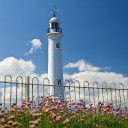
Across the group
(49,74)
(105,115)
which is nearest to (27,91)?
(105,115)

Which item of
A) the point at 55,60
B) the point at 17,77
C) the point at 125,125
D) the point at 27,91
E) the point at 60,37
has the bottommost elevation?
the point at 125,125

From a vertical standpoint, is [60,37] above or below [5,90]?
above

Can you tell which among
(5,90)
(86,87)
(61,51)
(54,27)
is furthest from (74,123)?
(54,27)

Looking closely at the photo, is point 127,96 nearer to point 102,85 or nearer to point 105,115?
point 102,85

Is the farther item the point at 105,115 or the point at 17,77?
the point at 17,77

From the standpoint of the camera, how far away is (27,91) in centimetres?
807

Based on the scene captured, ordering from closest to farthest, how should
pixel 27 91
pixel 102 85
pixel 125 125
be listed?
1. pixel 125 125
2. pixel 27 91
3. pixel 102 85

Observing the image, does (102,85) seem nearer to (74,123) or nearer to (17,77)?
(17,77)

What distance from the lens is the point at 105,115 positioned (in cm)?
635

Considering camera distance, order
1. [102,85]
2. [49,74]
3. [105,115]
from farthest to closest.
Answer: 1. [49,74]
2. [102,85]
3. [105,115]

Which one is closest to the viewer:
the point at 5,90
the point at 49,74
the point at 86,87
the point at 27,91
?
the point at 5,90

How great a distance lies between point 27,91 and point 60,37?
13672 mm

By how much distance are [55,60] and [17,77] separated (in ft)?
39.1

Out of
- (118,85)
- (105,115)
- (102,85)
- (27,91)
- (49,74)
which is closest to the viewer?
(105,115)
